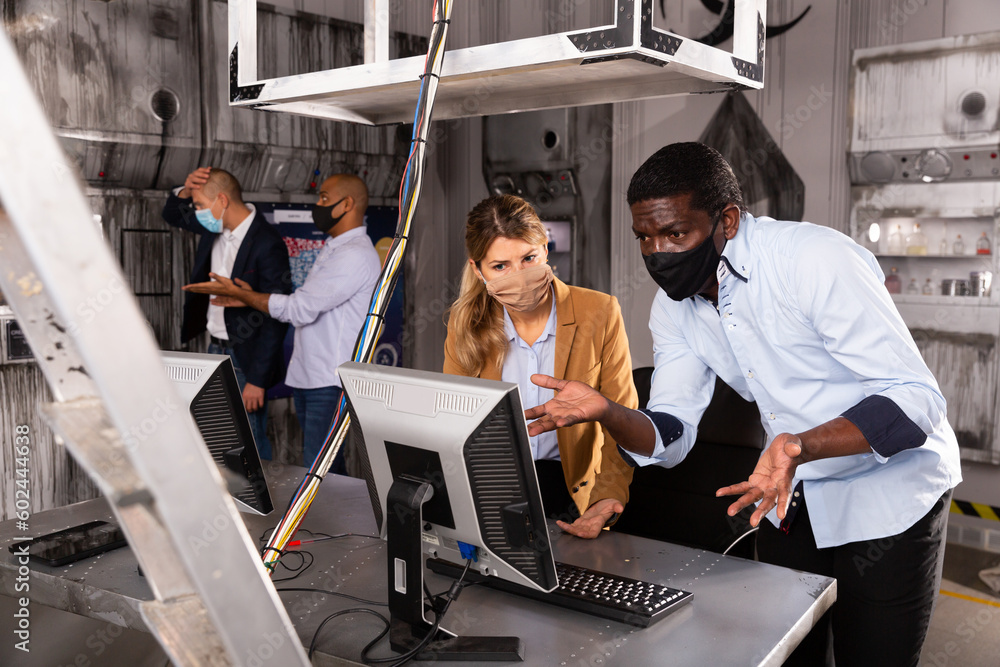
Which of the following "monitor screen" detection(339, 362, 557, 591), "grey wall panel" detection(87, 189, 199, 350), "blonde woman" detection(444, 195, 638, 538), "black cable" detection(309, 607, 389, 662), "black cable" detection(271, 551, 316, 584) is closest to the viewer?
"monitor screen" detection(339, 362, 557, 591)

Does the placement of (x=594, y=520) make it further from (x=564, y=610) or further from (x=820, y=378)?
(x=820, y=378)

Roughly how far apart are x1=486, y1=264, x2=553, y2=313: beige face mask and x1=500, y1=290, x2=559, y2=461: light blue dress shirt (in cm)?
8

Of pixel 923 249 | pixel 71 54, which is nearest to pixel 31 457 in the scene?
pixel 71 54

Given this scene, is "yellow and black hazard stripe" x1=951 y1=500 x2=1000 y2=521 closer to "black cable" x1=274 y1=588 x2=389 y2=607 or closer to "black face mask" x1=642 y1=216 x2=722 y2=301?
"black face mask" x1=642 y1=216 x2=722 y2=301

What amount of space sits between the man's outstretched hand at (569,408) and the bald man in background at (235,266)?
241cm

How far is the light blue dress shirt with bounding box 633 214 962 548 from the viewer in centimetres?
148

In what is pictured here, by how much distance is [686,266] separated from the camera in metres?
1.71

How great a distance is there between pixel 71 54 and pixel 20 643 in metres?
2.55

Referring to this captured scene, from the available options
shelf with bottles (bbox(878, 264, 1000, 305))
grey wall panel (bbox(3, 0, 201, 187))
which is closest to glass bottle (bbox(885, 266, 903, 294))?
shelf with bottles (bbox(878, 264, 1000, 305))

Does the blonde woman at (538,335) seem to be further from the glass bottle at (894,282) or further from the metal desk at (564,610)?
the glass bottle at (894,282)

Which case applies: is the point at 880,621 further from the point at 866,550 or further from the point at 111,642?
the point at 111,642

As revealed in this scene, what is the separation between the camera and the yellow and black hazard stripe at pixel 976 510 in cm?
371

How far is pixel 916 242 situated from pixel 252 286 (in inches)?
123

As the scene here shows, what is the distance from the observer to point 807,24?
408cm
